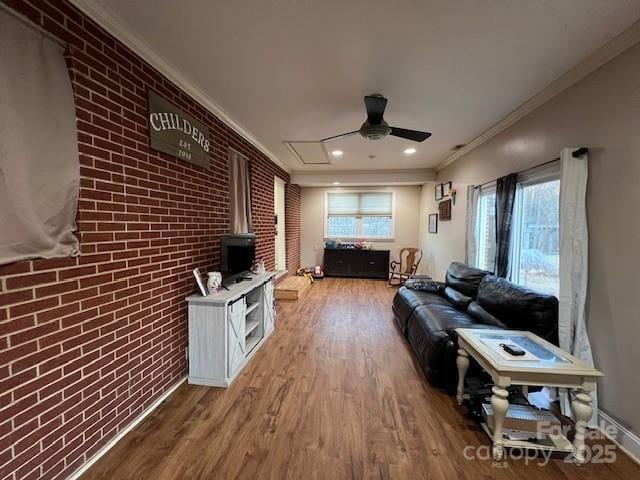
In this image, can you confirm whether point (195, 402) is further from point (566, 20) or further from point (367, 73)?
point (566, 20)

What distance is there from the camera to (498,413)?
155cm

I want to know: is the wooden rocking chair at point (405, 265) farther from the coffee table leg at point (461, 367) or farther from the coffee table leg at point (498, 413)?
the coffee table leg at point (498, 413)

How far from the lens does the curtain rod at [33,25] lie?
1.14 m

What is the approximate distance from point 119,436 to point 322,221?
19.2 ft

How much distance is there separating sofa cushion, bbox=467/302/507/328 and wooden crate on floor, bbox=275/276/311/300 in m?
2.82

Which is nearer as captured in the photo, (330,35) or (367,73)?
(330,35)

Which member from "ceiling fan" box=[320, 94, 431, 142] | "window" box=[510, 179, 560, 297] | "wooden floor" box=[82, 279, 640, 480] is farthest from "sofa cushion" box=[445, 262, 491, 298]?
"ceiling fan" box=[320, 94, 431, 142]

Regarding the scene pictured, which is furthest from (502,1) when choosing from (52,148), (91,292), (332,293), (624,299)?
(332,293)

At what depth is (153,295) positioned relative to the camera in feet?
6.52

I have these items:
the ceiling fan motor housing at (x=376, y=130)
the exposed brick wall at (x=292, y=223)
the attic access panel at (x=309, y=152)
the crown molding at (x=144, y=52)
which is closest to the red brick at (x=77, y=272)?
the crown molding at (x=144, y=52)

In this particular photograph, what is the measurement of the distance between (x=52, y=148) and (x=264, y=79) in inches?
59.8

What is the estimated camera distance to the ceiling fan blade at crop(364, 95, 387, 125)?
90.0 inches

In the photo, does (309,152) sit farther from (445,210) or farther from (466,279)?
(466,279)

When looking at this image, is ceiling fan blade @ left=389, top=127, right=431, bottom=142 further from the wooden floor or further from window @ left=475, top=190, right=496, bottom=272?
the wooden floor
